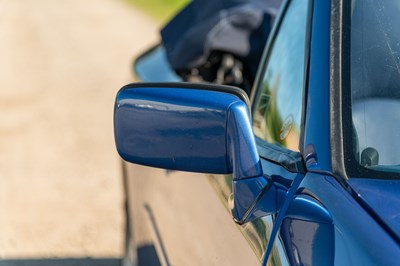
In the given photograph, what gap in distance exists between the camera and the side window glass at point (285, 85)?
2447 millimetres

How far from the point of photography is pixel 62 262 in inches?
220

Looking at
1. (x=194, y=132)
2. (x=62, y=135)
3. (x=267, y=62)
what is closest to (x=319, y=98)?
(x=194, y=132)

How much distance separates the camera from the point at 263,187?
6.68 feet

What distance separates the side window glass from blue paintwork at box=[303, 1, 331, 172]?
11 cm

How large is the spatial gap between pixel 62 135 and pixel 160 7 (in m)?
11.9

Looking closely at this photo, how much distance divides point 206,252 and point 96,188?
5026mm

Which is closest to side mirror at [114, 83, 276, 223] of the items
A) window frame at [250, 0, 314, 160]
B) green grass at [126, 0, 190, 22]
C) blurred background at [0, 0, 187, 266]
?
window frame at [250, 0, 314, 160]

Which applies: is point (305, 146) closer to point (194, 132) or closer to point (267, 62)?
point (194, 132)

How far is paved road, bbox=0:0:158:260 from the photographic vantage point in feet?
20.4

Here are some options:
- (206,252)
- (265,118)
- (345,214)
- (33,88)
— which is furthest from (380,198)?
(33,88)

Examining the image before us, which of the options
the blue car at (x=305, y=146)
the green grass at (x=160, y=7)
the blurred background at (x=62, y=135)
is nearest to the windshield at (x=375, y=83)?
the blue car at (x=305, y=146)

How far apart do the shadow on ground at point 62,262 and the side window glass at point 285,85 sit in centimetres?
283

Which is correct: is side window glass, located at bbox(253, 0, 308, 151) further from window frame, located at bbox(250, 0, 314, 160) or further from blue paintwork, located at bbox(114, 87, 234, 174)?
blue paintwork, located at bbox(114, 87, 234, 174)

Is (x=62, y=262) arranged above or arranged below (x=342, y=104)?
below
